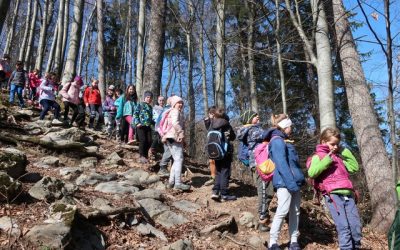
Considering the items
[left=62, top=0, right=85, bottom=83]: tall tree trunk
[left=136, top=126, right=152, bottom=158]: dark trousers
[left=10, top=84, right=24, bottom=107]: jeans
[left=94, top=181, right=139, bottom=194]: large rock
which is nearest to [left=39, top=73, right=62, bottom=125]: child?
[left=10, top=84, right=24, bottom=107]: jeans

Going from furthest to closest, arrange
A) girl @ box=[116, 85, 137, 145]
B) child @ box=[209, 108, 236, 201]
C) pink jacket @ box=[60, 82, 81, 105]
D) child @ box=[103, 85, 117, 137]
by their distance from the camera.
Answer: child @ box=[103, 85, 117, 137] < pink jacket @ box=[60, 82, 81, 105] < girl @ box=[116, 85, 137, 145] < child @ box=[209, 108, 236, 201]

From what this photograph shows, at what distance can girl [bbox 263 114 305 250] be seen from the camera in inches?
201

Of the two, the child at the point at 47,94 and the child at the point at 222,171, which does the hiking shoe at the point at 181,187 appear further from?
the child at the point at 47,94

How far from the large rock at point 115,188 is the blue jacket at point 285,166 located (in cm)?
262

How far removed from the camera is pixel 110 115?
1261 cm

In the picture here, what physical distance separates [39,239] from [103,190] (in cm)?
256

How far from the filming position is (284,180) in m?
5.12

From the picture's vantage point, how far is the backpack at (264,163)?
561 centimetres

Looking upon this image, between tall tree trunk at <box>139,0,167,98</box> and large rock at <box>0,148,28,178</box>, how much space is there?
488cm

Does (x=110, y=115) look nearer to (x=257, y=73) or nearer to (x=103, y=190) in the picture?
(x=103, y=190)

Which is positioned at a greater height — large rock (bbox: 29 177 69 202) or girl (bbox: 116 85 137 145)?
girl (bbox: 116 85 137 145)

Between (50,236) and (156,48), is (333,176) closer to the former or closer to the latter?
(50,236)

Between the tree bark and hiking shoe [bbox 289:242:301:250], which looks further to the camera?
the tree bark

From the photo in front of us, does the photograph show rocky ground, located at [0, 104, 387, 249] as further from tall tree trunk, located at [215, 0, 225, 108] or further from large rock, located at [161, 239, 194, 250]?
tall tree trunk, located at [215, 0, 225, 108]
